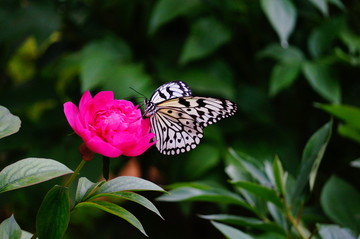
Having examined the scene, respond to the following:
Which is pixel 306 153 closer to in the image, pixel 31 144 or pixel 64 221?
pixel 64 221

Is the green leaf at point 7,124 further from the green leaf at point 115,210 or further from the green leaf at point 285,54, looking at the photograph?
the green leaf at point 285,54

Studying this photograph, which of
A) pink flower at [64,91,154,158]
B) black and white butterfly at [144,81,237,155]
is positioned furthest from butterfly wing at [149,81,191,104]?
pink flower at [64,91,154,158]

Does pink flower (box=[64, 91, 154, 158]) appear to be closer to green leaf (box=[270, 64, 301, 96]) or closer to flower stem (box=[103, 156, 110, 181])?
flower stem (box=[103, 156, 110, 181])

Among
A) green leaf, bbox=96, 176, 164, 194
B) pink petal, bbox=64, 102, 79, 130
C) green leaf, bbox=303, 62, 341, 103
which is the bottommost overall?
green leaf, bbox=303, 62, 341, 103

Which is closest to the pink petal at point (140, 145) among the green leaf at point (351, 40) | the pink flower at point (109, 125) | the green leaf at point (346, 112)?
the pink flower at point (109, 125)

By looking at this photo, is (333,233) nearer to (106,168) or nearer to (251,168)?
(251,168)

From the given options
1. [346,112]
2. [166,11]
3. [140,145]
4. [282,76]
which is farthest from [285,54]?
[140,145]
